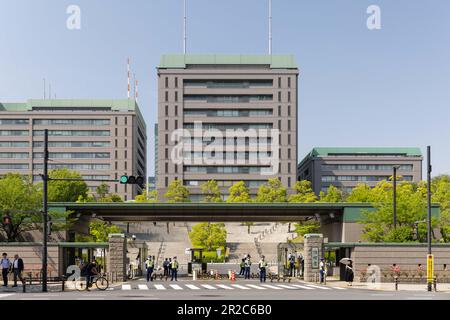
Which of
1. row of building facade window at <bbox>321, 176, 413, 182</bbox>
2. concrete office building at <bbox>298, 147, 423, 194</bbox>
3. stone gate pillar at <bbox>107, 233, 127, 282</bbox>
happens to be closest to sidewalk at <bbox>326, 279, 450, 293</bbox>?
stone gate pillar at <bbox>107, 233, 127, 282</bbox>

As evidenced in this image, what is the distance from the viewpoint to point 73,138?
16500 cm

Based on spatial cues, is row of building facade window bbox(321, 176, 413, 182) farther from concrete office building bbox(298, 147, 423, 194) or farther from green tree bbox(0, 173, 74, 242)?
green tree bbox(0, 173, 74, 242)

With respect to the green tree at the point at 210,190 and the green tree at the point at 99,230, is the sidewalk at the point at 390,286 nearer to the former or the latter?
the green tree at the point at 99,230

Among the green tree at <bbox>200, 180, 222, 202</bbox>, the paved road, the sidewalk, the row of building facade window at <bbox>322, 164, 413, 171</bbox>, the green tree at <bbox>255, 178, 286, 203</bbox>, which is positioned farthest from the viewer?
the row of building facade window at <bbox>322, 164, 413, 171</bbox>

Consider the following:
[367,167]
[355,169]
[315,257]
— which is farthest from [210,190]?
[315,257]

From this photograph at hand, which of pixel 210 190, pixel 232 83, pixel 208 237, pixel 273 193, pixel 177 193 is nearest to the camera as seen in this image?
pixel 208 237

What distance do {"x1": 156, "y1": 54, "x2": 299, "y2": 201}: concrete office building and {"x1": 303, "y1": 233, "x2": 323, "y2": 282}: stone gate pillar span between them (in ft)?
319

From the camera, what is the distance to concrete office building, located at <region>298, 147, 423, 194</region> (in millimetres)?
174625

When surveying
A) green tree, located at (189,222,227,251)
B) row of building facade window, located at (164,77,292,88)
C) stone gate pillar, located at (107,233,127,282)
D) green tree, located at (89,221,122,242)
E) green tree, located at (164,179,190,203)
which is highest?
row of building facade window, located at (164,77,292,88)

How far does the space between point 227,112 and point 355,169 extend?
50.1 meters

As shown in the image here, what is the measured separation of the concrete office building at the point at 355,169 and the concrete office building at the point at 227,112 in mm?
33215

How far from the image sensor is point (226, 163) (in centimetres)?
14612

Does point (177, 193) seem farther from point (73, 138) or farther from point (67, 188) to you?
point (73, 138)

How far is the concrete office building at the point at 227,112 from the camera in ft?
468
